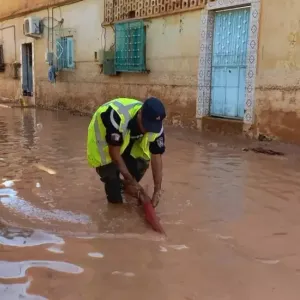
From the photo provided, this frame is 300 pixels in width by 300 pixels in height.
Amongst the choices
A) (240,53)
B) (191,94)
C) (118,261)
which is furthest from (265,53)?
(118,261)

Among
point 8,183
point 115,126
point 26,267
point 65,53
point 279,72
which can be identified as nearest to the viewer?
point 26,267

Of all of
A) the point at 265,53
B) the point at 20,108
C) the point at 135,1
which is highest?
the point at 135,1

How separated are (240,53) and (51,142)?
3.71 meters

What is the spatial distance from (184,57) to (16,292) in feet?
24.5

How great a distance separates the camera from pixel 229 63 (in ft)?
27.4

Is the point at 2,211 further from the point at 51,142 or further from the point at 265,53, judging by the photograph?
the point at 265,53

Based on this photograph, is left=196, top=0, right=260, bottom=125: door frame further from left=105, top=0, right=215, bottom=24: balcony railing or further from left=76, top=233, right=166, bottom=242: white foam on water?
left=76, top=233, right=166, bottom=242: white foam on water

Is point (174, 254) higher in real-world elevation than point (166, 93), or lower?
lower

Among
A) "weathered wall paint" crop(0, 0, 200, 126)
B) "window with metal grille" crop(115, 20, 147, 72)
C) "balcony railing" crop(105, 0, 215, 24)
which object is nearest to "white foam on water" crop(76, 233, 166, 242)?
"weathered wall paint" crop(0, 0, 200, 126)

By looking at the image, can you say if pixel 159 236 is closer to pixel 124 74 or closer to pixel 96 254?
pixel 96 254

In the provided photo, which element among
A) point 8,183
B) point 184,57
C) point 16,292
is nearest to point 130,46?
point 184,57

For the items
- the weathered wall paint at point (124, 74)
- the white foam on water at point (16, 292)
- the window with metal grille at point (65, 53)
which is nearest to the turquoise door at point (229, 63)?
the weathered wall paint at point (124, 74)

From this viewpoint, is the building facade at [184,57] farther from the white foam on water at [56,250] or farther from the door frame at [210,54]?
the white foam on water at [56,250]

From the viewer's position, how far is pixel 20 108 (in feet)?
49.7
